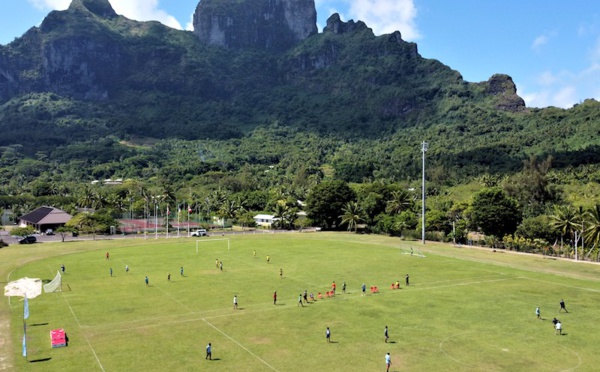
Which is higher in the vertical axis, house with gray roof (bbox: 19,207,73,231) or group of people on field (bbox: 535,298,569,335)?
house with gray roof (bbox: 19,207,73,231)

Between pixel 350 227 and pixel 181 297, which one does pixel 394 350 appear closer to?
pixel 181 297

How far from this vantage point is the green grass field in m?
37.7

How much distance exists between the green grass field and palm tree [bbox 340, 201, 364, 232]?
3851cm

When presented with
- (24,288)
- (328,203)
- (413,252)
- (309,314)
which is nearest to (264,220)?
(328,203)

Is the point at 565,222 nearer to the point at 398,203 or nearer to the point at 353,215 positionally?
the point at 398,203

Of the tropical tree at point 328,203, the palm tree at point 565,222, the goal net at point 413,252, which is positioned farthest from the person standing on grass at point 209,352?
the tropical tree at point 328,203

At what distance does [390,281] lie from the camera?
67.0 metres

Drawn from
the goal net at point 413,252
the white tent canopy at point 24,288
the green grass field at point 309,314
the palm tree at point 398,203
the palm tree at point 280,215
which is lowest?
the green grass field at point 309,314

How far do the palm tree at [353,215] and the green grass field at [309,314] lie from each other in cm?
3851

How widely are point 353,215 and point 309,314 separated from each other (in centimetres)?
7787

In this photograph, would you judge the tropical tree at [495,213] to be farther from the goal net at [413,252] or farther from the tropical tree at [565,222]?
the goal net at [413,252]

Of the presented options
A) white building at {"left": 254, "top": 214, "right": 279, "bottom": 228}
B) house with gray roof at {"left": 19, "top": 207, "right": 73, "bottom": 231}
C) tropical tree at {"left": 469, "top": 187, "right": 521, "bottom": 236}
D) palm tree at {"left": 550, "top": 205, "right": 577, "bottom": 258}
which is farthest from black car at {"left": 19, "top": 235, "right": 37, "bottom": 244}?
palm tree at {"left": 550, "top": 205, "right": 577, "bottom": 258}

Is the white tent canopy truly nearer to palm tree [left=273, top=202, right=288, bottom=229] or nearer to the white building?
palm tree [left=273, top=202, right=288, bottom=229]

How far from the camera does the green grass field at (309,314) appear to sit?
3766cm
